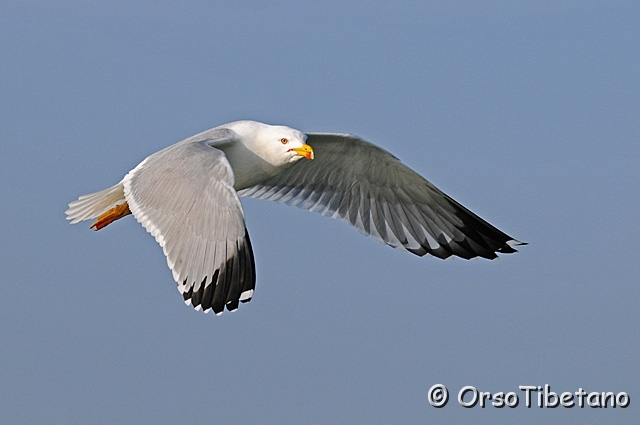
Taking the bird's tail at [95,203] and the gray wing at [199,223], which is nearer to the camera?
the gray wing at [199,223]

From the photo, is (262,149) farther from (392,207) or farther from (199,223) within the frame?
(392,207)

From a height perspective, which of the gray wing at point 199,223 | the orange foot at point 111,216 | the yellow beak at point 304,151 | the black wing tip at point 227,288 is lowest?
the black wing tip at point 227,288

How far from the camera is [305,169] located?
28.2 ft

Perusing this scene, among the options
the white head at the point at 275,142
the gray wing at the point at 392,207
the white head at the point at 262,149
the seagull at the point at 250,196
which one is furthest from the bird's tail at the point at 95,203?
the gray wing at the point at 392,207

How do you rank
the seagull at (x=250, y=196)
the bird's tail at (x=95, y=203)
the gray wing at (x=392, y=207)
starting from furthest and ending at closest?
the gray wing at (x=392, y=207), the bird's tail at (x=95, y=203), the seagull at (x=250, y=196)

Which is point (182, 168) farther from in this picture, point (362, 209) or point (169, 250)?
point (362, 209)

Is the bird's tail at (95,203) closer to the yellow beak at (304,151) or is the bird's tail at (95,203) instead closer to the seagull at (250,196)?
the seagull at (250,196)

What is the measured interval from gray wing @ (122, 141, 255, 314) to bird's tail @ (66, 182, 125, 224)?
3.10 ft

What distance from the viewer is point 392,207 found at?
8.73m

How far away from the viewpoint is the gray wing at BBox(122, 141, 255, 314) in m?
5.98

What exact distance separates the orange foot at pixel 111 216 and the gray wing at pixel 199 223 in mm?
987

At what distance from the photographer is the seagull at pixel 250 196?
6.06 m

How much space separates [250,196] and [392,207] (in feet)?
4.10

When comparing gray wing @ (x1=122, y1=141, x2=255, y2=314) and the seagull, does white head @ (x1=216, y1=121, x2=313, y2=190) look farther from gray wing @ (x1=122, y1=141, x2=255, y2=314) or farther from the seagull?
gray wing @ (x1=122, y1=141, x2=255, y2=314)
